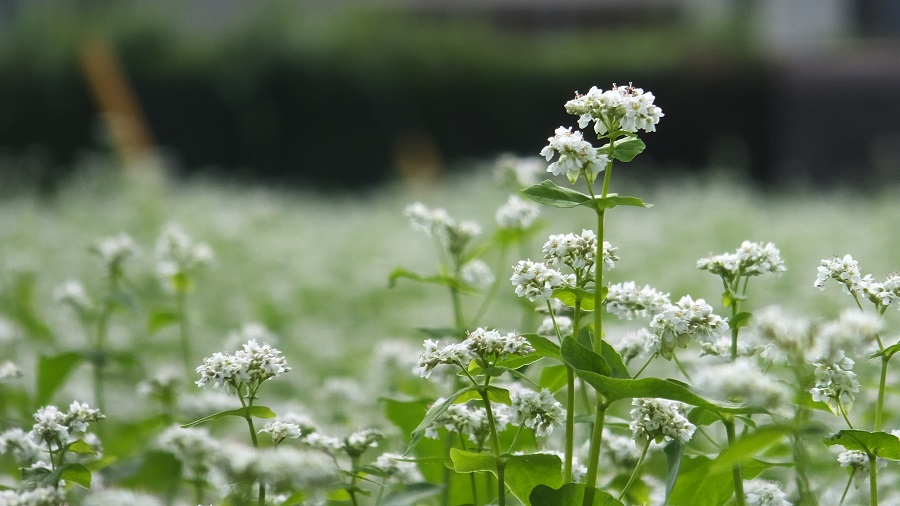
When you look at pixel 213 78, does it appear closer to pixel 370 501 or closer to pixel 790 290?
pixel 790 290

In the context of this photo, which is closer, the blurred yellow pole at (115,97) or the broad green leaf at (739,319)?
the broad green leaf at (739,319)

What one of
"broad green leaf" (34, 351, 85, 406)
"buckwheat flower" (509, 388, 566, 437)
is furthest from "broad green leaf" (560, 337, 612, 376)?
"broad green leaf" (34, 351, 85, 406)

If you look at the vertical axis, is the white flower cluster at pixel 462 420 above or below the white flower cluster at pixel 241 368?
below


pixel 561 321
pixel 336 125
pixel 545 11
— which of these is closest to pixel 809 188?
pixel 336 125

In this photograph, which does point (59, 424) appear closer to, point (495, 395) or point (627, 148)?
point (495, 395)

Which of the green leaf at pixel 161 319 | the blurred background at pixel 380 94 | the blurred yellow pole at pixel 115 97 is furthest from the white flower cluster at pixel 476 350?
the blurred background at pixel 380 94

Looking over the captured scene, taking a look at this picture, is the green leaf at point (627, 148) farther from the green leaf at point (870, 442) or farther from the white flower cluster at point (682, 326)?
the green leaf at point (870, 442)

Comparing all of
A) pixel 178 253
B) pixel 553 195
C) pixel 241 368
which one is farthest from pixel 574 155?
pixel 178 253
